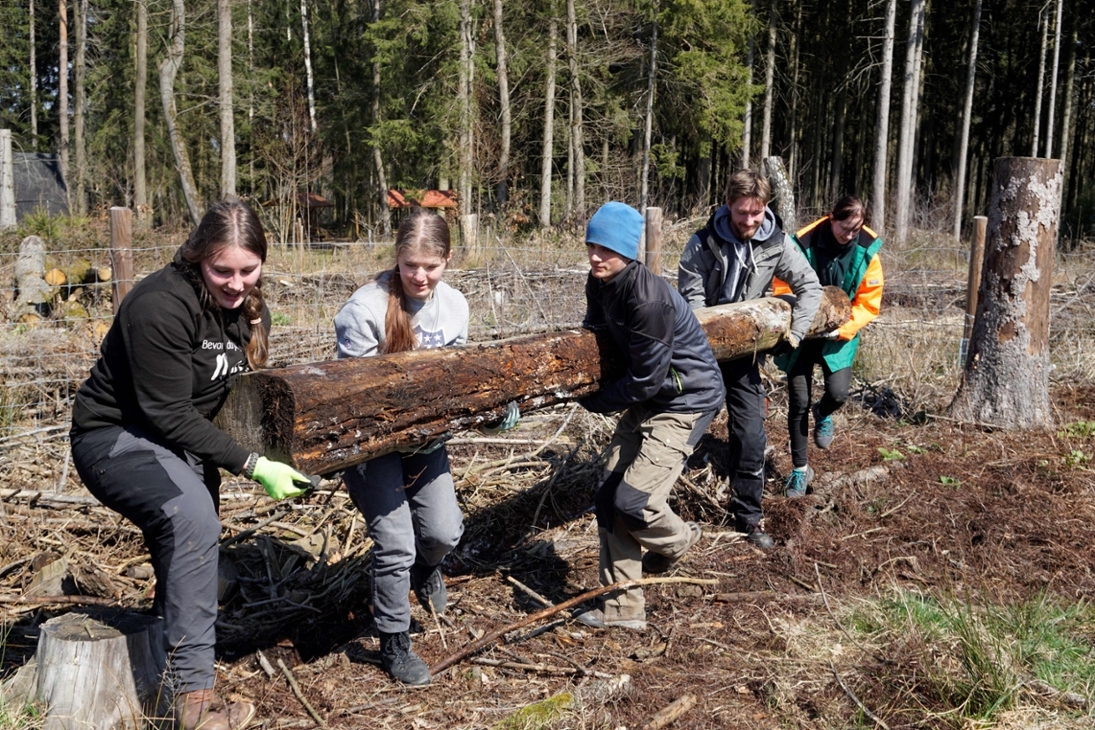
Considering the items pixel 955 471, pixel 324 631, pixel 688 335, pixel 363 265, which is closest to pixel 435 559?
pixel 324 631

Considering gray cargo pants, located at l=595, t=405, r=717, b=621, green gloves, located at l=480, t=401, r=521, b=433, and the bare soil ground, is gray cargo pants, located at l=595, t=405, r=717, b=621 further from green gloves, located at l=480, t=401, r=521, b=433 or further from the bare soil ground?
green gloves, located at l=480, t=401, r=521, b=433

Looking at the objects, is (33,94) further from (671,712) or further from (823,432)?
(671,712)

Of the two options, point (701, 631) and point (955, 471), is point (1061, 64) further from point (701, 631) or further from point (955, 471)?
point (701, 631)

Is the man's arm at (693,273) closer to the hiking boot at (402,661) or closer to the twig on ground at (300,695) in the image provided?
the hiking boot at (402,661)

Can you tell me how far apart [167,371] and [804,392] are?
371 cm

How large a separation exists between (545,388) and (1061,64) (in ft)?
117

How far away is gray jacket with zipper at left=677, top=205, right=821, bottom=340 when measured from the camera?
468 centimetres

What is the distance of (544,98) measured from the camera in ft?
84.1

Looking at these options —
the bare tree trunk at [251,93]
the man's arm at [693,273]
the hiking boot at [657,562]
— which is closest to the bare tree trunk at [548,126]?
the bare tree trunk at [251,93]

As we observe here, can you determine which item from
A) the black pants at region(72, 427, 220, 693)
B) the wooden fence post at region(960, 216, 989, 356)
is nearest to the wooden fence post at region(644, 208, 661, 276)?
the wooden fence post at region(960, 216, 989, 356)

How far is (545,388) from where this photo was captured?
3682mm

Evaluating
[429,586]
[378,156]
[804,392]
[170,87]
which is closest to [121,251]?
[429,586]

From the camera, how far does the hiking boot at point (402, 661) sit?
10.8 feet

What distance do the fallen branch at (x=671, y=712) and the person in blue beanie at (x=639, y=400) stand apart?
68 centimetres
